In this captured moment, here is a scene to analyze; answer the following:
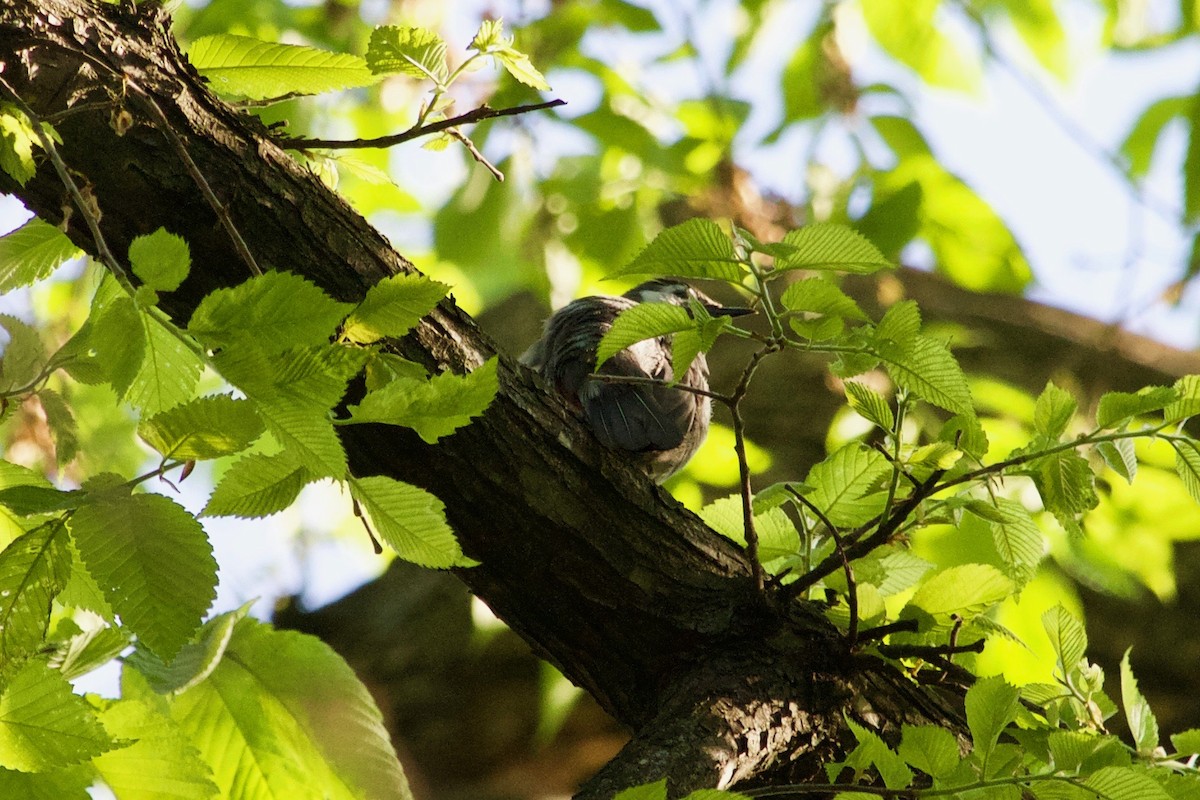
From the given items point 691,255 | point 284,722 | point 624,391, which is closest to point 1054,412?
point 691,255

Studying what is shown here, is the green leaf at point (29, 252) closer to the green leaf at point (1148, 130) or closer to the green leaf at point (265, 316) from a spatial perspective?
the green leaf at point (265, 316)

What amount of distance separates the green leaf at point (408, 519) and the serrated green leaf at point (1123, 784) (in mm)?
747

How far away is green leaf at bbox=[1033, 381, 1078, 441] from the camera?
4.75ft

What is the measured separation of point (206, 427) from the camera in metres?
1.00

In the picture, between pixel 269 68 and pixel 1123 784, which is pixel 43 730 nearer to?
pixel 269 68

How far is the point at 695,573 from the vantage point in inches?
69.7

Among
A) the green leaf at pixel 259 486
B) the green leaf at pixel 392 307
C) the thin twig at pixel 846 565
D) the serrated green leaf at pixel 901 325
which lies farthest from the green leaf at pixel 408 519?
the thin twig at pixel 846 565

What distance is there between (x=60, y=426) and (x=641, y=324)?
2.52 feet

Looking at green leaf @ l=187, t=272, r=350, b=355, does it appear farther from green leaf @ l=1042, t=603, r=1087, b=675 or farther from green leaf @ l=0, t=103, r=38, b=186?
green leaf @ l=1042, t=603, r=1087, b=675

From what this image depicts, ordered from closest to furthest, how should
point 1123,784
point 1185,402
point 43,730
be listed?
point 43,730
point 1123,784
point 1185,402

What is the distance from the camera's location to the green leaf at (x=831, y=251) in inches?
48.1

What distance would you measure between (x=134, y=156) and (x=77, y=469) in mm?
1165

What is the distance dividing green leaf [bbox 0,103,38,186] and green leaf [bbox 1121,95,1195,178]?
3.04m

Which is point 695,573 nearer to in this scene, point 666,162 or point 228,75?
point 228,75
